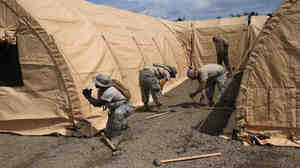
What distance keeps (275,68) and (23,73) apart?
5.23 m

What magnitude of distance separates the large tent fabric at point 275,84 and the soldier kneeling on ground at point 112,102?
2.21m

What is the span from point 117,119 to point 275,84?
2998 mm

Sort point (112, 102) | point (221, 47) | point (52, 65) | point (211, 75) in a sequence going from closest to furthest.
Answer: point (112, 102) → point (52, 65) → point (211, 75) → point (221, 47)

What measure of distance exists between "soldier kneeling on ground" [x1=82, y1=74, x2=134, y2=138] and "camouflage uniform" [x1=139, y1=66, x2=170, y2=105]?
1713 millimetres

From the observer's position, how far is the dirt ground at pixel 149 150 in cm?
387

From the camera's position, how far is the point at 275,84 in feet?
14.4

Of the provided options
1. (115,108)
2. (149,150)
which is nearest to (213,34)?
(115,108)

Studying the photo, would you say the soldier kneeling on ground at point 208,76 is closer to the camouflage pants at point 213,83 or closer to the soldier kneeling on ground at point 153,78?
the camouflage pants at point 213,83

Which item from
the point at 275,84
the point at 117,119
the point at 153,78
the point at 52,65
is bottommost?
the point at 117,119

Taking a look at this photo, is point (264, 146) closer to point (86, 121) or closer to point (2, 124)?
point (86, 121)

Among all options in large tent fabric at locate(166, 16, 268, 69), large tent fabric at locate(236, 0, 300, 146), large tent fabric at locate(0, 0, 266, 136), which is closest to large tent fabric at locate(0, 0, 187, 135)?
large tent fabric at locate(0, 0, 266, 136)

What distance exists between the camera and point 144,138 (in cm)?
502

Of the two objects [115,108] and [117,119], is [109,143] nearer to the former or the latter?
[117,119]

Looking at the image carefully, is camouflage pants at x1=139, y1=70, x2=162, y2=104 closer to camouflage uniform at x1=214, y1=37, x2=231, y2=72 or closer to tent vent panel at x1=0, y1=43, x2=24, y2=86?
tent vent panel at x1=0, y1=43, x2=24, y2=86
